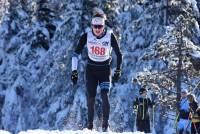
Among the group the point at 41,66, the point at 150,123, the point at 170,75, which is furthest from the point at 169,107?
the point at 41,66

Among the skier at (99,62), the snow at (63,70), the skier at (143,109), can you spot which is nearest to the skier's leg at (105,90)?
the skier at (99,62)

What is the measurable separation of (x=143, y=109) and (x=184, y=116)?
235 cm

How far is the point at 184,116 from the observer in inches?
590

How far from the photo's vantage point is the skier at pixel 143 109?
17.0 metres

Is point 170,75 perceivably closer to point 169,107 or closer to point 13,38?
point 169,107

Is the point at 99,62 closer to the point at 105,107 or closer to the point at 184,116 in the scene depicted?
the point at 105,107

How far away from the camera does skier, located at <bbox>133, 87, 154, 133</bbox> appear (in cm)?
1703

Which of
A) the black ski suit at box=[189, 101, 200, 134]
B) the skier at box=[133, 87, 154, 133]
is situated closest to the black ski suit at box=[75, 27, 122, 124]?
the black ski suit at box=[189, 101, 200, 134]

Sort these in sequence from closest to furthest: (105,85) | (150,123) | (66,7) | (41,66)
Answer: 1. (105,85)
2. (150,123)
3. (66,7)
4. (41,66)

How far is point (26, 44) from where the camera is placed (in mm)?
36250

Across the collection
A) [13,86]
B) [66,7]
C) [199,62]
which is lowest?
[13,86]

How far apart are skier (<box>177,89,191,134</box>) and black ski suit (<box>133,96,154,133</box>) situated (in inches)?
80.3

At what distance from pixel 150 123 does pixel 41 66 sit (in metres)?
18.3

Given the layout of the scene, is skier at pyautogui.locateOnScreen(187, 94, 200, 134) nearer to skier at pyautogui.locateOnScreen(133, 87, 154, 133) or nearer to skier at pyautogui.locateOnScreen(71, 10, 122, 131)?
skier at pyautogui.locateOnScreen(133, 87, 154, 133)
